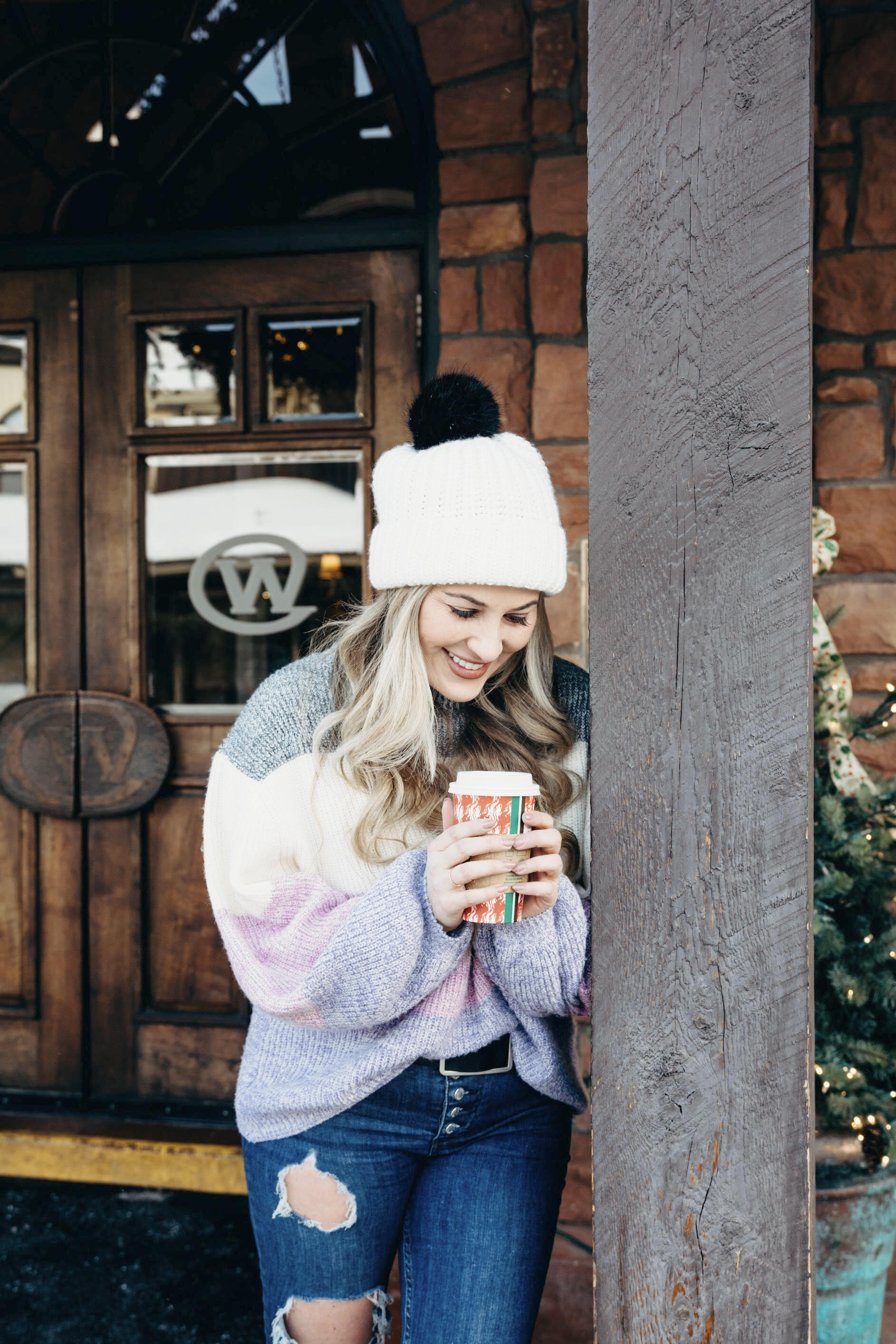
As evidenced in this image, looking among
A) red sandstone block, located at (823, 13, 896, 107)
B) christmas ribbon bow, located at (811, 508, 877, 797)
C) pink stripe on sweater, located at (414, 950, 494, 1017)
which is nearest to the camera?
pink stripe on sweater, located at (414, 950, 494, 1017)

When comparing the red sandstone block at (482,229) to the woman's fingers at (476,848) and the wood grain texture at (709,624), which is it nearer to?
the wood grain texture at (709,624)

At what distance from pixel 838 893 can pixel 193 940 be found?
6.11ft

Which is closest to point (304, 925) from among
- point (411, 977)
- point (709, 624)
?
point (411, 977)

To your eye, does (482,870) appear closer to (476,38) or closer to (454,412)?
(454,412)

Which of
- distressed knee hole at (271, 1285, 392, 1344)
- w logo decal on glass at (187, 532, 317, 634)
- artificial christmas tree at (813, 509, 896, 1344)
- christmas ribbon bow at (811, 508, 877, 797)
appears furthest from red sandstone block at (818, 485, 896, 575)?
distressed knee hole at (271, 1285, 392, 1344)

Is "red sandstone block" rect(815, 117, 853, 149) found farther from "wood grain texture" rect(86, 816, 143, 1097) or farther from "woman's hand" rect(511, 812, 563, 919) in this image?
"wood grain texture" rect(86, 816, 143, 1097)

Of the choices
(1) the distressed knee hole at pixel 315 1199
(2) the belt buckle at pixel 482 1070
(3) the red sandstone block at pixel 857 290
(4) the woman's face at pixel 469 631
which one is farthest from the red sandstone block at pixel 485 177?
(1) the distressed knee hole at pixel 315 1199

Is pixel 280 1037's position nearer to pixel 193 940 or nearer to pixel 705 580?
pixel 705 580

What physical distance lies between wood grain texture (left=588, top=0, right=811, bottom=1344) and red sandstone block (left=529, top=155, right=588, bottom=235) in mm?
1300

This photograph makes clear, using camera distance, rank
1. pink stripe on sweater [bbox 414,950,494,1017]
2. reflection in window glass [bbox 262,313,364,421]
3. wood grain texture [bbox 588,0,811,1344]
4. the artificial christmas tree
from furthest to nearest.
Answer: reflection in window glass [bbox 262,313,364,421], the artificial christmas tree, pink stripe on sweater [bbox 414,950,494,1017], wood grain texture [bbox 588,0,811,1344]

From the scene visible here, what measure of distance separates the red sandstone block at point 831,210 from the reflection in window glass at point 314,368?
125cm

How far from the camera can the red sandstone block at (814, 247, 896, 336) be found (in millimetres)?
2357

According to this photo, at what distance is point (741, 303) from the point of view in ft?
3.45

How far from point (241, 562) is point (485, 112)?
1.37 meters
